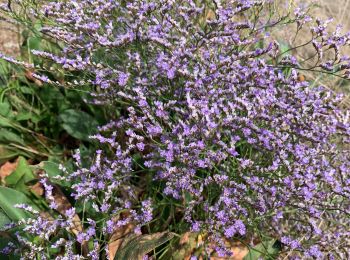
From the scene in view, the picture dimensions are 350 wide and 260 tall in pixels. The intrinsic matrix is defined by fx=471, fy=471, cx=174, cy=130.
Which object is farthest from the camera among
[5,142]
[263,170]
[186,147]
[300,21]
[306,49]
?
[306,49]

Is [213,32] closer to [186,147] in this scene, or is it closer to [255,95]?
[255,95]

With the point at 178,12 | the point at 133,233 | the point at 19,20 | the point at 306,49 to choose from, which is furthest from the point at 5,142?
the point at 306,49

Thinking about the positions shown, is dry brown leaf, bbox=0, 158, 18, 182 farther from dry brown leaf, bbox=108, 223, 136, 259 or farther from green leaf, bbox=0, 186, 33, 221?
dry brown leaf, bbox=108, 223, 136, 259

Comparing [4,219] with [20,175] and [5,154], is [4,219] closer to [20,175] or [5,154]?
[20,175]

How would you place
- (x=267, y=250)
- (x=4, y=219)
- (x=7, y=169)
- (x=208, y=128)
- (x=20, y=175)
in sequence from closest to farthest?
(x=208, y=128)
(x=4, y=219)
(x=267, y=250)
(x=20, y=175)
(x=7, y=169)

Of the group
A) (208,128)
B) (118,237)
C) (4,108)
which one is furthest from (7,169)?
(208,128)
